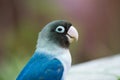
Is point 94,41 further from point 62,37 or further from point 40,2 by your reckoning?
point 62,37

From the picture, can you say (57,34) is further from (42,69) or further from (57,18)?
(57,18)

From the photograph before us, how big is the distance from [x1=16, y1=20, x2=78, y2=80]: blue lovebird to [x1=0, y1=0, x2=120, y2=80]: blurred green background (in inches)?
59.1

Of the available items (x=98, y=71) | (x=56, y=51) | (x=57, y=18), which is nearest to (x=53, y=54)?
(x=56, y=51)

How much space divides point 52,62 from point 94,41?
1.97m

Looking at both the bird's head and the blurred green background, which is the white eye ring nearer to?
the bird's head

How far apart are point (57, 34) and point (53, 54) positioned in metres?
0.08

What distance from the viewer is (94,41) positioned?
4.00 meters

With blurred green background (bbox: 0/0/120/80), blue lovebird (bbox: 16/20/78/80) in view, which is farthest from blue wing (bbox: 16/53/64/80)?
blurred green background (bbox: 0/0/120/80)

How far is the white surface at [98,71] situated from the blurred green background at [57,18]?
0.79 meters

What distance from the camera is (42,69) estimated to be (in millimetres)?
2021

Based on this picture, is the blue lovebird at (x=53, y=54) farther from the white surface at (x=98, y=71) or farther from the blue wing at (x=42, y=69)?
the white surface at (x=98, y=71)

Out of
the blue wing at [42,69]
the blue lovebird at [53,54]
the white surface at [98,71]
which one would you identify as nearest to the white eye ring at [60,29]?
the blue lovebird at [53,54]

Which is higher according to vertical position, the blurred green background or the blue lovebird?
the blue lovebird

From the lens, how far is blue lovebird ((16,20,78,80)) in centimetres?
203
